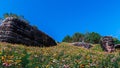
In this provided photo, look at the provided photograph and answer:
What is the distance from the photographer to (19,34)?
38.2m

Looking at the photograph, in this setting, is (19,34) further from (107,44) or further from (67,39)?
(67,39)

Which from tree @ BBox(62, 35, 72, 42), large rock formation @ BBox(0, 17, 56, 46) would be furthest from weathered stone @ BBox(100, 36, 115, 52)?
tree @ BBox(62, 35, 72, 42)

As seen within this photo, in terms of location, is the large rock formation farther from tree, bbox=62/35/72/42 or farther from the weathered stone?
tree, bbox=62/35/72/42

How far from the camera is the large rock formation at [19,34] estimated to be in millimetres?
36044

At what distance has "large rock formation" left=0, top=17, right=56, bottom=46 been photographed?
118 feet

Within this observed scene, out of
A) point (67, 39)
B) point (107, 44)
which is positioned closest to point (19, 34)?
point (107, 44)

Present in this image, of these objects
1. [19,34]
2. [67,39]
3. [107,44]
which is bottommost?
[107,44]

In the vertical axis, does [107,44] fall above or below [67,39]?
below

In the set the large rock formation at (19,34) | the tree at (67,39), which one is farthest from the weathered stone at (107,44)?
the tree at (67,39)

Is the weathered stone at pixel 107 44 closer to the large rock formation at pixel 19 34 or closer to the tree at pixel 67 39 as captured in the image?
the large rock formation at pixel 19 34

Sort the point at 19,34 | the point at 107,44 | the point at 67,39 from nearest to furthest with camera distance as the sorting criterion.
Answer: the point at 19,34 → the point at 107,44 → the point at 67,39

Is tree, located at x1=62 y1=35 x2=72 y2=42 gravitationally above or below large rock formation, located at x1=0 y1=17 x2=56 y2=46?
above

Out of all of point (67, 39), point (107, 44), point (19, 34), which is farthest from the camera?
point (67, 39)

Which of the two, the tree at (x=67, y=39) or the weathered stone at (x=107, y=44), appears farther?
the tree at (x=67, y=39)
